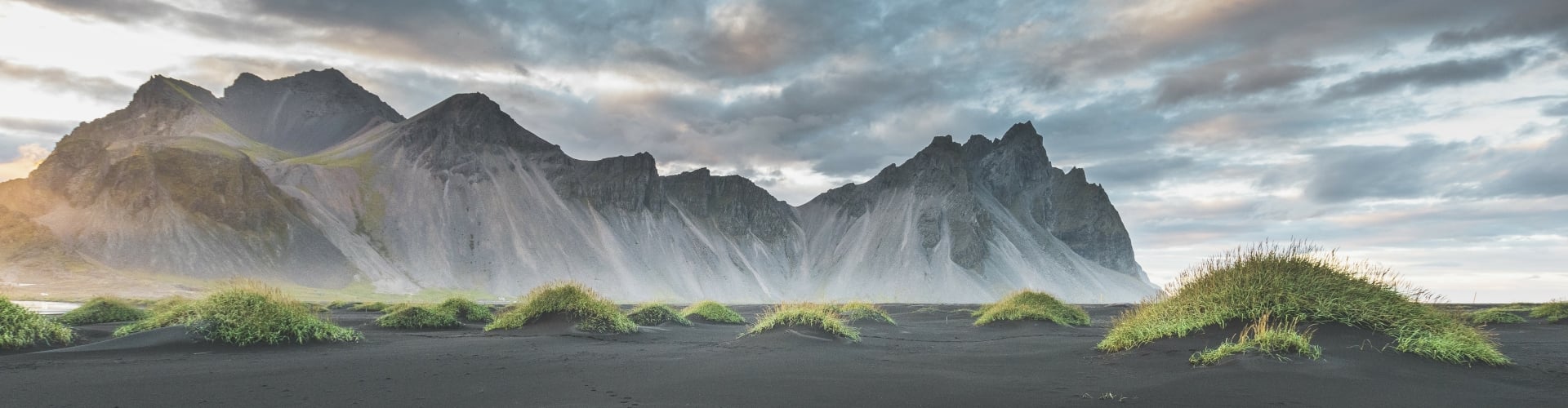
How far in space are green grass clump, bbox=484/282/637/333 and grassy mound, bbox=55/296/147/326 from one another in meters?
14.6

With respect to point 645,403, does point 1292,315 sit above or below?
above

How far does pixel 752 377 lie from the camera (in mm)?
11508

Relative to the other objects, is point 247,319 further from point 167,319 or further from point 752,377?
point 752,377

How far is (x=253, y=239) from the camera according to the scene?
105188mm

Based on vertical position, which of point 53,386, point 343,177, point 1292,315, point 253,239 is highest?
point 343,177

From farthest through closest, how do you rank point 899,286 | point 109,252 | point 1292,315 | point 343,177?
point 899,286 → point 343,177 → point 109,252 → point 1292,315

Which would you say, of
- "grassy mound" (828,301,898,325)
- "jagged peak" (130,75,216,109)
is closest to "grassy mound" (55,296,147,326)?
"grassy mound" (828,301,898,325)

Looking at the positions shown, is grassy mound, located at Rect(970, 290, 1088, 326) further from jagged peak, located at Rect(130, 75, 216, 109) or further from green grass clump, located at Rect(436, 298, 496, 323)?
jagged peak, located at Rect(130, 75, 216, 109)

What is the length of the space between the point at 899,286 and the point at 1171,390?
453ft

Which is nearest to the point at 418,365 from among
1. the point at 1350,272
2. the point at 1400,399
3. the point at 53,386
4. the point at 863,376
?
the point at 53,386

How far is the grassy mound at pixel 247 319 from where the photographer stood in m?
15.8

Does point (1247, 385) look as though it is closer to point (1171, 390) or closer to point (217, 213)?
point (1171, 390)

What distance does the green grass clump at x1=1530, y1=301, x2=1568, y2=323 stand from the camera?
26694 millimetres

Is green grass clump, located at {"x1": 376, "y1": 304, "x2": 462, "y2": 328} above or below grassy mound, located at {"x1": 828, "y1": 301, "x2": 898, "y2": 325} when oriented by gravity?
below
